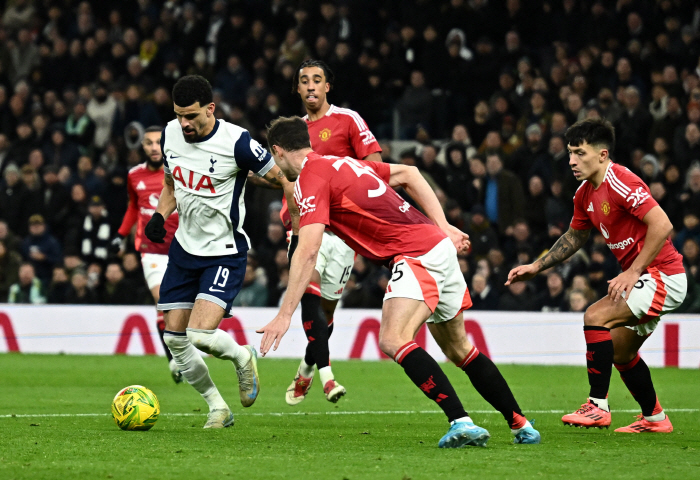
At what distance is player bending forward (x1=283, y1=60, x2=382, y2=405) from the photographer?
8.84m

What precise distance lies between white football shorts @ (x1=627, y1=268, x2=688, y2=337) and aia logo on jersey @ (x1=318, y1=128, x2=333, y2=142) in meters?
2.93

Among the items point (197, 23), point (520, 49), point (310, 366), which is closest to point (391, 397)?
point (310, 366)

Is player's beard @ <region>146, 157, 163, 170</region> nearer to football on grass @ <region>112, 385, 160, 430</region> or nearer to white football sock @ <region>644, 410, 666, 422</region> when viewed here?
football on grass @ <region>112, 385, 160, 430</region>

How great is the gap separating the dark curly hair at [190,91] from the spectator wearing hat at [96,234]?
9757 mm

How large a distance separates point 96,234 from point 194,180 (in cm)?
976

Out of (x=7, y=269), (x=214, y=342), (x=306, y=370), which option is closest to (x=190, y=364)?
(x=214, y=342)

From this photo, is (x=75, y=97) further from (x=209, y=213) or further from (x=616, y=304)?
(x=616, y=304)

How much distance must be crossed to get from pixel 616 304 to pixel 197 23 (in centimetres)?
1399

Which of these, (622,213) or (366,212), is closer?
(366,212)

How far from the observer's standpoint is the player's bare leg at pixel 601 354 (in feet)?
24.4

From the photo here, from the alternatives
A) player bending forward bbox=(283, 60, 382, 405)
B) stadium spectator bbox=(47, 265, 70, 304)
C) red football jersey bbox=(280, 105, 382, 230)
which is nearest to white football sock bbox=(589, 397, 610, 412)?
player bending forward bbox=(283, 60, 382, 405)

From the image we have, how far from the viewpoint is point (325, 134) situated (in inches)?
359

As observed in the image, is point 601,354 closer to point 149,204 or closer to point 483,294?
point 149,204

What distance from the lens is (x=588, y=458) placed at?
6.04 m
